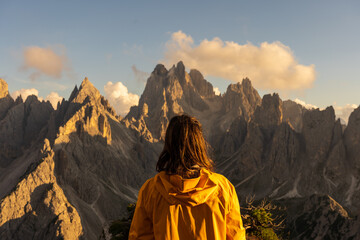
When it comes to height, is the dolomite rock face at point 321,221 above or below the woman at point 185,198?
below

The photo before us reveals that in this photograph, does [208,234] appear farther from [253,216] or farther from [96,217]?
[96,217]

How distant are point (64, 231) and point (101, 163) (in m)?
73.5

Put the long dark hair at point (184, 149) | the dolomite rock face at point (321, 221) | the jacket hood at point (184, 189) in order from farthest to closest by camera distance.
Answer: the dolomite rock face at point (321, 221)
the long dark hair at point (184, 149)
the jacket hood at point (184, 189)

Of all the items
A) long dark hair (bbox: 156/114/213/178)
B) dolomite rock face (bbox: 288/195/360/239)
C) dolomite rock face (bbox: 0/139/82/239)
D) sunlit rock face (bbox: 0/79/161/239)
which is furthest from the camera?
dolomite rock face (bbox: 288/195/360/239)

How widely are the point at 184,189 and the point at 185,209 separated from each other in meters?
0.44

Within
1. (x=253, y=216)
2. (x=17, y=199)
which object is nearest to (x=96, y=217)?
(x=17, y=199)

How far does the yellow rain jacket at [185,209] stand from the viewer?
17.1ft

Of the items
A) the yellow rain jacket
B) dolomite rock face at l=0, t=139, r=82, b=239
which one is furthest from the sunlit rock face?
the yellow rain jacket

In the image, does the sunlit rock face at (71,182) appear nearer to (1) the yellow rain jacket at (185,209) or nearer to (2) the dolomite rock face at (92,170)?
(2) the dolomite rock face at (92,170)

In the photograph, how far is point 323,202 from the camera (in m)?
143

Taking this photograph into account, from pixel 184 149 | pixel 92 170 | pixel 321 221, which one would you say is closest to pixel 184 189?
pixel 184 149

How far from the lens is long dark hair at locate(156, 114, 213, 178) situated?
5.42 meters

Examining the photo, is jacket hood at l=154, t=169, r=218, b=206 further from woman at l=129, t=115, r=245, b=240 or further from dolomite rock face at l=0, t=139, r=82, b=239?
dolomite rock face at l=0, t=139, r=82, b=239

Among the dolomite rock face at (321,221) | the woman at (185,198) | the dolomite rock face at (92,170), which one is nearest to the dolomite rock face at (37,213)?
the dolomite rock face at (92,170)
